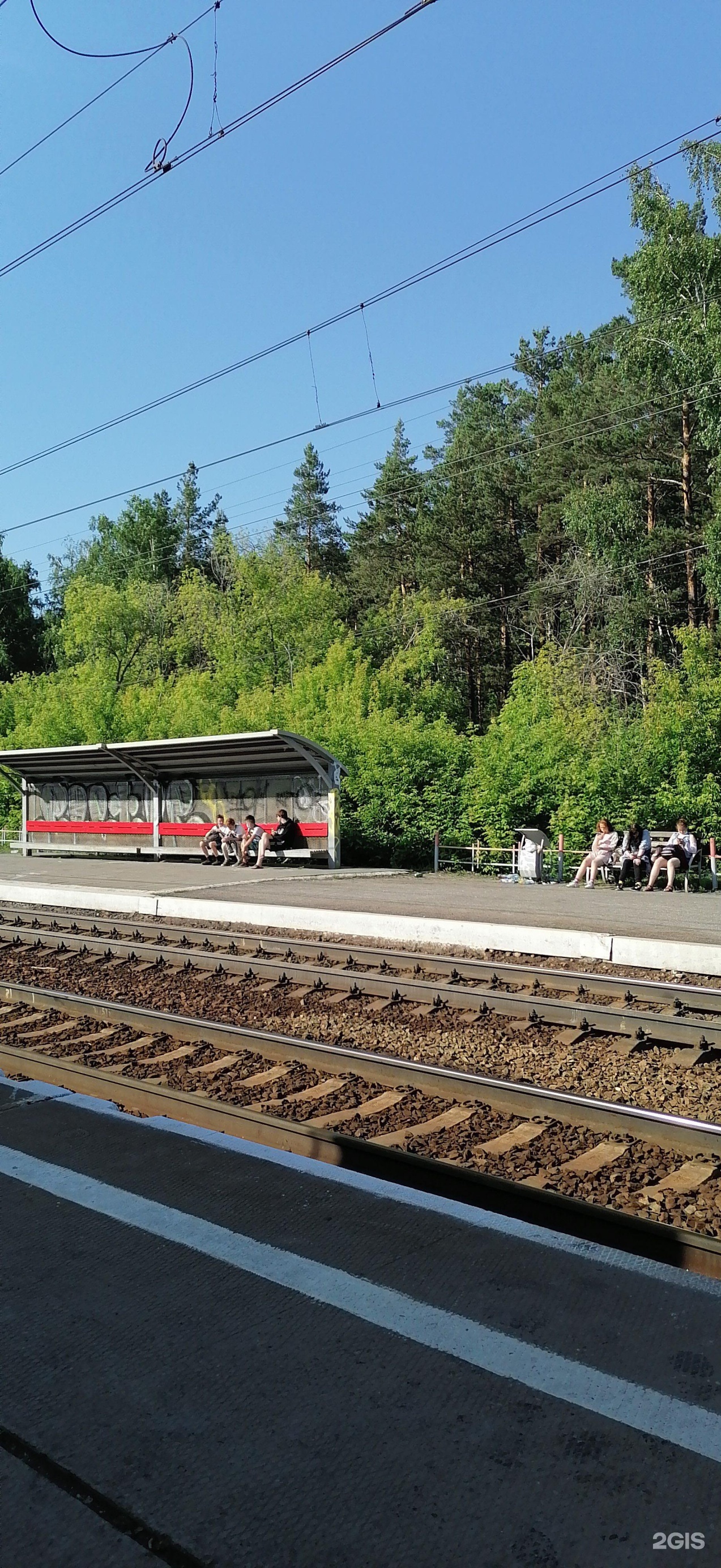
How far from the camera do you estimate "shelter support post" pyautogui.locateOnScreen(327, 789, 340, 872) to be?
2269 cm

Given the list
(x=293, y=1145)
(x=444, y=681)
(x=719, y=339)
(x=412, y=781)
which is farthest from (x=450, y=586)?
(x=293, y=1145)

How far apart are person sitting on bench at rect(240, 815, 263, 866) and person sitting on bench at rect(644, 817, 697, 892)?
8655mm

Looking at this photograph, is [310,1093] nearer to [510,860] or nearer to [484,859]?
[510,860]

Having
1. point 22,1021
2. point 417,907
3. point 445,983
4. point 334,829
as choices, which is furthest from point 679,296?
point 22,1021

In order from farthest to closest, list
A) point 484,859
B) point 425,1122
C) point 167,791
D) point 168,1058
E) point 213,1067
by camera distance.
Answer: point 167,791
point 484,859
point 168,1058
point 213,1067
point 425,1122

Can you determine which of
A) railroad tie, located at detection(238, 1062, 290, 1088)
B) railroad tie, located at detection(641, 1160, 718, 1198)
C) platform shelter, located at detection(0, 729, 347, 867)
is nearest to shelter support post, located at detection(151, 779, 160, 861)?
platform shelter, located at detection(0, 729, 347, 867)

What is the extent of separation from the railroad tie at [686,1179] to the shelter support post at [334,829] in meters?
17.3

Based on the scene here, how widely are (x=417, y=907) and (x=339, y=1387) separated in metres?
12.5

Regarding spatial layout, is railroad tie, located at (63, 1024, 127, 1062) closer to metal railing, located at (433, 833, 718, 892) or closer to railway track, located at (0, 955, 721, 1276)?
railway track, located at (0, 955, 721, 1276)

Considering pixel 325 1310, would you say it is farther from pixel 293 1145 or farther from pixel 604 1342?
pixel 293 1145

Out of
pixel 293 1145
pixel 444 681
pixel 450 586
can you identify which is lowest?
pixel 293 1145

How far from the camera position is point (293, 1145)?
17.8ft

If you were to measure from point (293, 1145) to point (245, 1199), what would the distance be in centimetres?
140

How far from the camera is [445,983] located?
10281 mm
